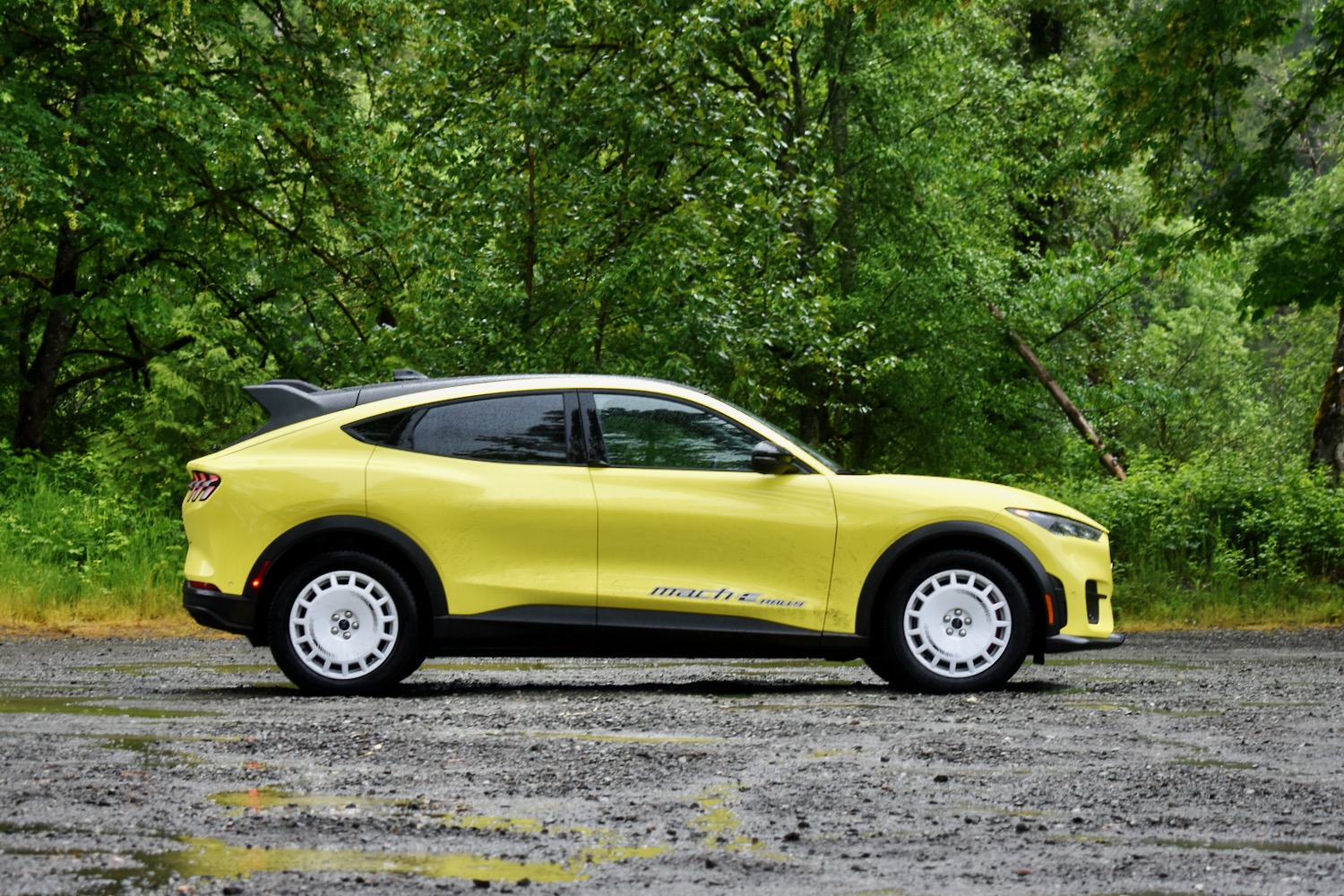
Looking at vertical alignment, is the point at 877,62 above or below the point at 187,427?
above

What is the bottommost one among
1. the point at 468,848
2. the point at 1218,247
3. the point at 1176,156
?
the point at 468,848

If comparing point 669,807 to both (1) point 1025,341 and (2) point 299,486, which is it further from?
(1) point 1025,341

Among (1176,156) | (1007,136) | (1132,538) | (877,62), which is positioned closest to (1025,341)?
(1007,136)

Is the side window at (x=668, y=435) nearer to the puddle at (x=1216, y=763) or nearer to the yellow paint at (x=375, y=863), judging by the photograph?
the puddle at (x=1216, y=763)

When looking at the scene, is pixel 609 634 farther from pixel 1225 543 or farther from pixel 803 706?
pixel 1225 543

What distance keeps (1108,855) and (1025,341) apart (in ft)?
75.6

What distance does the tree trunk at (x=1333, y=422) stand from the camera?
19.1 meters

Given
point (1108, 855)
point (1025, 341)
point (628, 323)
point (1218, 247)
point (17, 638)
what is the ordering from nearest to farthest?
point (1108, 855) < point (17, 638) < point (628, 323) < point (1218, 247) < point (1025, 341)

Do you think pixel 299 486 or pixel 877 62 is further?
pixel 877 62

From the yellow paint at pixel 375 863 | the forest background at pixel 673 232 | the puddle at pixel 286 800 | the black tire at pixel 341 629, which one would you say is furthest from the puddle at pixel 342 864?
the forest background at pixel 673 232

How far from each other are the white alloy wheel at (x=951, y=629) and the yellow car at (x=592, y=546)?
0.01m

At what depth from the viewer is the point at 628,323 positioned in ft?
47.2

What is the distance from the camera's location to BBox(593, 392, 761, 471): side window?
26.8 feet

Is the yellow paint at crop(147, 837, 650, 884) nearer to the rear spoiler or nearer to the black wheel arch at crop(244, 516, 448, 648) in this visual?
the black wheel arch at crop(244, 516, 448, 648)
